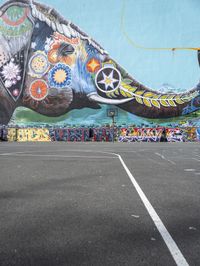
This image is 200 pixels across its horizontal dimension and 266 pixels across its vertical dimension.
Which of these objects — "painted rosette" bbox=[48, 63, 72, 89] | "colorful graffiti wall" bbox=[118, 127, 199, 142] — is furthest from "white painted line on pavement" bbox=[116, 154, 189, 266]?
Answer: "painted rosette" bbox=[48, 63, 72, 89]

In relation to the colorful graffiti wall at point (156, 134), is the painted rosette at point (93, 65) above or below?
above

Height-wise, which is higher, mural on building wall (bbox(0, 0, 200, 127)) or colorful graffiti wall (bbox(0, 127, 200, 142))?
mural on building wall (bbox(0, 0, 200, 127))

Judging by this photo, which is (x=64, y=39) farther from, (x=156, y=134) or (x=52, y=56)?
(x=156, y=134)

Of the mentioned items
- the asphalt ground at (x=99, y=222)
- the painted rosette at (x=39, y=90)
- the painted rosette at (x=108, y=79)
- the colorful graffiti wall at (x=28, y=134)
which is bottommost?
the colorful graffiti wall at (x=28, y=134)

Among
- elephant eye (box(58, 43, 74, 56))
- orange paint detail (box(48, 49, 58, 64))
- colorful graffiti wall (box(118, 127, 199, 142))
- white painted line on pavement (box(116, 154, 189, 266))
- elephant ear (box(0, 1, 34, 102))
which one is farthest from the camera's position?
elephant ear (box(0, 1, 34, 102))

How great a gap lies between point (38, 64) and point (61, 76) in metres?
3.35

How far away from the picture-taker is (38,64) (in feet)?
117

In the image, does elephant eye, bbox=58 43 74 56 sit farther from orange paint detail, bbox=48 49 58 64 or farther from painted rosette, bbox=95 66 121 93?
painted rosette, bbox=95 66 121 93

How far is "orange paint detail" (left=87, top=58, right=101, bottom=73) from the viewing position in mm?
34125

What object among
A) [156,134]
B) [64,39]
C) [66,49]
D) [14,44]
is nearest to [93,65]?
[66,49]

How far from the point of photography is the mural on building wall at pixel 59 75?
3297cm

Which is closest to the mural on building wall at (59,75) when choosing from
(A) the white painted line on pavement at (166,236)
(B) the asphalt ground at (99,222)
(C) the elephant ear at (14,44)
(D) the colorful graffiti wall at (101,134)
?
(C) the elephant ear at (14,44)

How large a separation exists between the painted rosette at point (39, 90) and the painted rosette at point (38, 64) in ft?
2.90

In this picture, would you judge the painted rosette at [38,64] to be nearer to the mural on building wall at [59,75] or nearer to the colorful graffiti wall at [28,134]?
the mural on building wall at [59,75]
